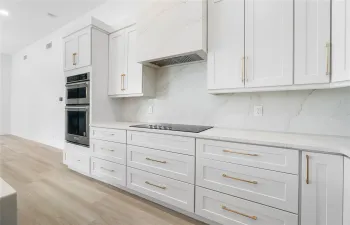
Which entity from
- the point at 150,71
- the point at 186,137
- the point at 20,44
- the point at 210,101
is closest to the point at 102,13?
the point at 150,71

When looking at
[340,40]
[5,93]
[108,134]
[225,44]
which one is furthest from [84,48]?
[5,93]

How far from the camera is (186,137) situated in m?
1.68

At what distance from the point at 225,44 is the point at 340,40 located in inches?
34.6

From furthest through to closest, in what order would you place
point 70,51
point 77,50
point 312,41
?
point 70,51
point 77,50
point 312,41

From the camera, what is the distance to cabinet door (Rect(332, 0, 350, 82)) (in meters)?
1.16

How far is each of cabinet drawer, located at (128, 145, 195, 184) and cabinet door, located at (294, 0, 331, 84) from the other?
124cm

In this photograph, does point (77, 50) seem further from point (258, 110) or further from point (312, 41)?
point (312, 41)

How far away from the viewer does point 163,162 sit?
1837 millimetres

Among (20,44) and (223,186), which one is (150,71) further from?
(20,44)


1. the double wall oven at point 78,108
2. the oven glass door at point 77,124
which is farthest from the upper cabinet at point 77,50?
the oven glass door at point 77,124

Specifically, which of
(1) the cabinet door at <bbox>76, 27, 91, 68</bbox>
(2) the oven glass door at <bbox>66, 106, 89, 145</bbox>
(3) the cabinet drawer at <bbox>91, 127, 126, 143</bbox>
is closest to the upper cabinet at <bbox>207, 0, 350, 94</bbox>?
(3) the cabinet drawer at <bbox>91, 127, 126, 143</bbox>

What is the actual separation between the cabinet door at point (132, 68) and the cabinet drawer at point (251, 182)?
148 cm

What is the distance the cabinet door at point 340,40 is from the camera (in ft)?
3.79

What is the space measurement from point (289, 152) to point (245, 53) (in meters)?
0.98
